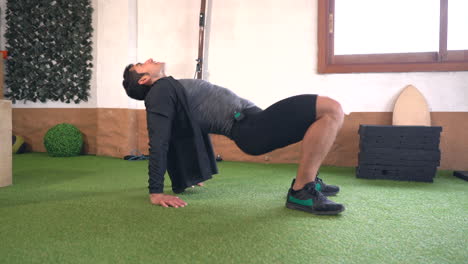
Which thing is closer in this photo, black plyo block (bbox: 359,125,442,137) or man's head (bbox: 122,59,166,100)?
man's head (bbox: 122,59,166,100)

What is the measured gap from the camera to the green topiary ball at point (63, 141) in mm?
4254

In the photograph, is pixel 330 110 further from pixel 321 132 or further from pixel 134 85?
pixel 134 85

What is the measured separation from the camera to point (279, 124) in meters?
1.83

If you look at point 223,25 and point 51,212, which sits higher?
point 223,25

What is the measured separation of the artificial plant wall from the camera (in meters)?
4.65

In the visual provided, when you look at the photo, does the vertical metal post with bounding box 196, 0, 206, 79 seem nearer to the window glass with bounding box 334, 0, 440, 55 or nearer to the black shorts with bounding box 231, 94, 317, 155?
the window glass with bounding box 334, 0, 440, 55

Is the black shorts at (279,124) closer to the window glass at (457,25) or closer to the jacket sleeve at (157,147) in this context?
the jacket sleeve at (157,147)

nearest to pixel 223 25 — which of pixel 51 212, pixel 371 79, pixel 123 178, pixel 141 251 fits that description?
pixel 371 79

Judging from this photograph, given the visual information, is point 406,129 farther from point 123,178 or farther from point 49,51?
point 49,51

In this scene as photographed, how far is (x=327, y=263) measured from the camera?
1200 mm

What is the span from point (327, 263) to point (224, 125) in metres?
1.02

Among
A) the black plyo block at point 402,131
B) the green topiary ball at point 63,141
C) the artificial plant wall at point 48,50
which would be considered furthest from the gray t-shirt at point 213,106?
the artificial plant wall at point 48,50

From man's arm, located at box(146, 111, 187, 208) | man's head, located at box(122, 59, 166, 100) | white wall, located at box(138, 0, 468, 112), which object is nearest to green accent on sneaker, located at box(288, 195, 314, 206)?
man's arm, located at box(146, 111, 187, 208)

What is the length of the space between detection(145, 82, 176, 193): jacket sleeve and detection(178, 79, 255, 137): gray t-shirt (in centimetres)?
14
